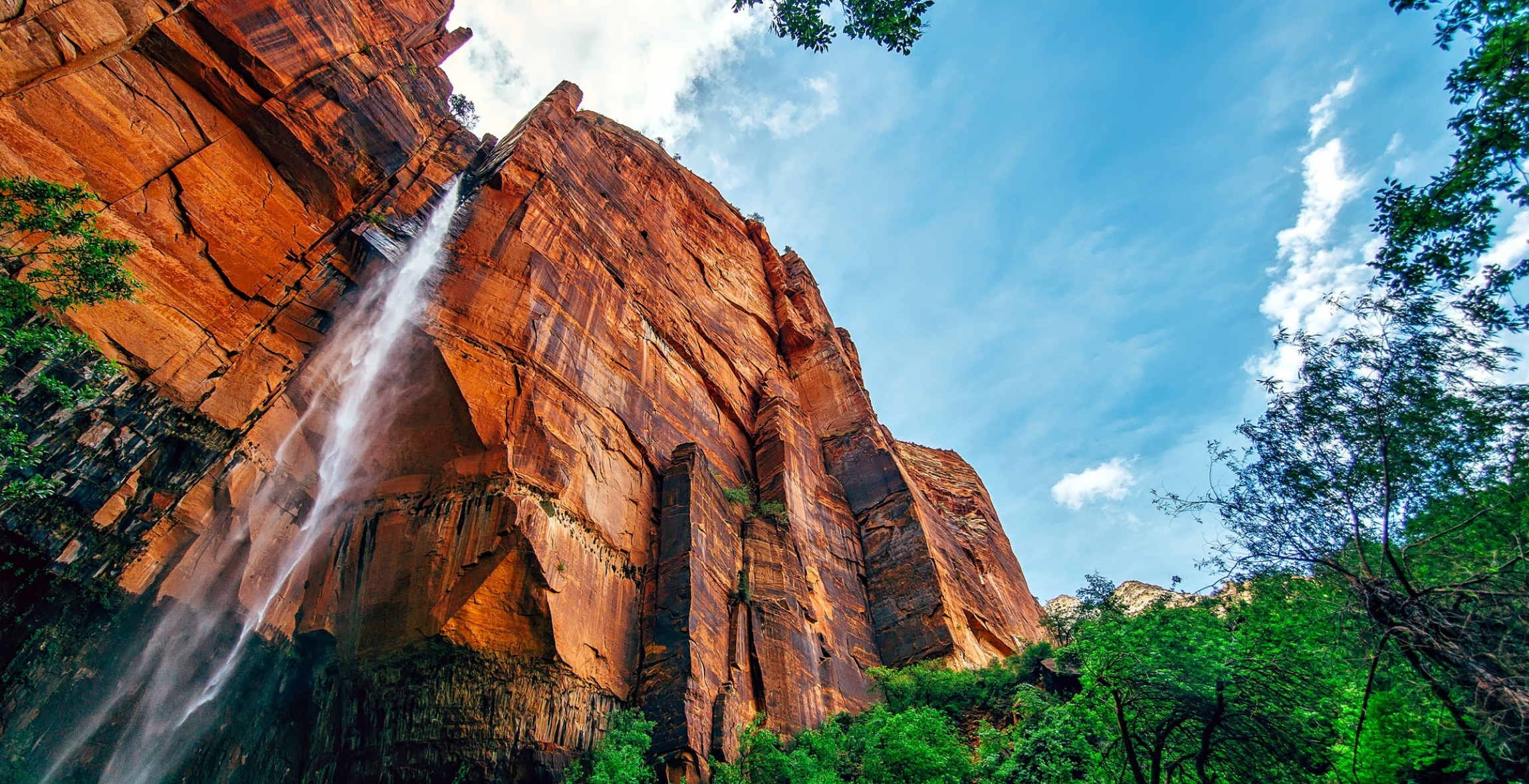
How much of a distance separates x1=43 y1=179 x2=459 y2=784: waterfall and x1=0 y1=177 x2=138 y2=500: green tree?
3124 millimetres

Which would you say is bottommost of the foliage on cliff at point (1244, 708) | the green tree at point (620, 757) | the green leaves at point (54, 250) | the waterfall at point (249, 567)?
the foliage on cliff at point (1244, 708)

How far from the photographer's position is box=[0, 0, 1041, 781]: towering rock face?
12.8 m

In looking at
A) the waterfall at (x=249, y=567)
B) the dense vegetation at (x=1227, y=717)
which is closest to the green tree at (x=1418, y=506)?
the dense vegetation at (x=1227, y=717)

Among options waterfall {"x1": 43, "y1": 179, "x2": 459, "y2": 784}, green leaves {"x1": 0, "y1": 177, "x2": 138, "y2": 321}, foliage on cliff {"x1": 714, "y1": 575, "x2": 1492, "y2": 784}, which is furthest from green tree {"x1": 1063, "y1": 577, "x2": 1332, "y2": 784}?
green leaves {"x1": 0, "y1": 177, "x2": 138, "y2": 321}

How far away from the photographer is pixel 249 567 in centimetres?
1345

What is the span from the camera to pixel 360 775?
40.5 ft

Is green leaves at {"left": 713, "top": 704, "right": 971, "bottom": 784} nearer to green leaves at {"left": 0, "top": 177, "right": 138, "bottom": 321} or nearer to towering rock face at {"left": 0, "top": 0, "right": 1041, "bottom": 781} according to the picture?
towering rock face at {"left": 0, "top": 0, "right": 1041, "bottom": 781}

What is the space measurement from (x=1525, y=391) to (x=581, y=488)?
15.5m

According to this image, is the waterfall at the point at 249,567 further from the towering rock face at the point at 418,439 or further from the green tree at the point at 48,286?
the green tree at the point at 48,286

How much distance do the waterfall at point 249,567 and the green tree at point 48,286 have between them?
3124 millimetres

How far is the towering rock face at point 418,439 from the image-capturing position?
12820 millimetres

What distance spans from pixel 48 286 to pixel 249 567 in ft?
19.3

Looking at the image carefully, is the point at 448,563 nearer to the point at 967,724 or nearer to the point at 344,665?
the point at 344,665

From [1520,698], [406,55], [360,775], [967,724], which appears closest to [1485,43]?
[1520,698]
